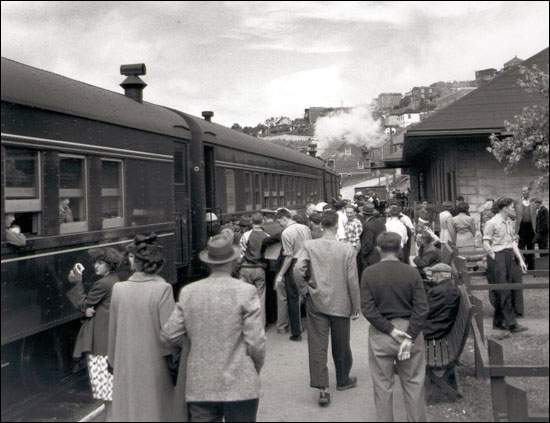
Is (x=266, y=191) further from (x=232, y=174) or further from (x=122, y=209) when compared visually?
(x=122, y=209)

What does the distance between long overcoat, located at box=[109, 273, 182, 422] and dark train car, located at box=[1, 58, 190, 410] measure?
1484 millimetres

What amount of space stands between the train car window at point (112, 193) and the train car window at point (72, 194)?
40 cm

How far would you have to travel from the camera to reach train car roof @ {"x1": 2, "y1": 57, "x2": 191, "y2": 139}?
→ 5.68 meters

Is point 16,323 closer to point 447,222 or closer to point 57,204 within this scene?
point 57,204

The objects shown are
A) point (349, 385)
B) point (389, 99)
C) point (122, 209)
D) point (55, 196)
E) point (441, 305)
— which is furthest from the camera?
point (389, 99)

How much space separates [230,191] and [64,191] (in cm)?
623

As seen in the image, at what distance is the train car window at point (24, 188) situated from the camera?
5.37 metres

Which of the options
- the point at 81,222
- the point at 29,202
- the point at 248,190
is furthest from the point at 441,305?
the point at 248,190

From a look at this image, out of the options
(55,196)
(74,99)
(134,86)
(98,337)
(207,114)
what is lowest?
(98,337)

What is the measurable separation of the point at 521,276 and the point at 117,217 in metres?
4.83

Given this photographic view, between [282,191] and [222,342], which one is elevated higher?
[282,191]

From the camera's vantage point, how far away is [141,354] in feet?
13.4

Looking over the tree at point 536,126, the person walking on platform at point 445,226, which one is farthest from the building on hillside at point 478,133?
the tree at point 536,126

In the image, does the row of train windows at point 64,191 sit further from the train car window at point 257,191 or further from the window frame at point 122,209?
the train car window at point 257,191
